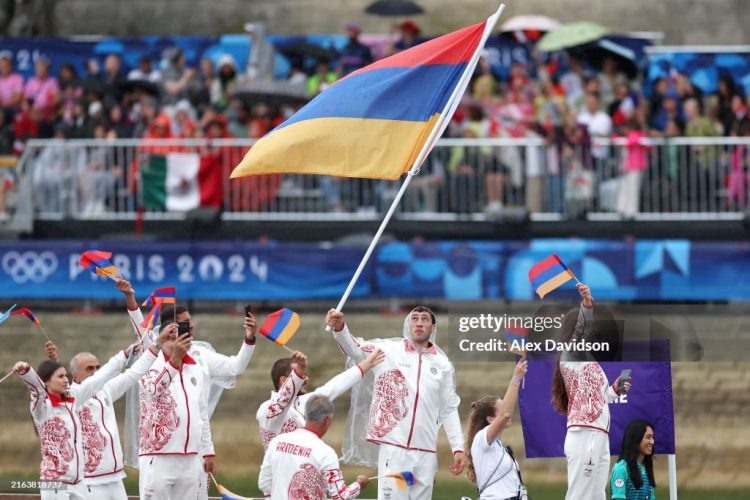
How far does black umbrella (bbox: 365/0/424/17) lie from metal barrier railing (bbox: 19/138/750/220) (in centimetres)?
371

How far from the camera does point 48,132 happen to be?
27.2 meters

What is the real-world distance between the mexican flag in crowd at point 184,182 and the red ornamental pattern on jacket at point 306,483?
45.4 feet

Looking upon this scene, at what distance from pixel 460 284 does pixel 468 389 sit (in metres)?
3.94

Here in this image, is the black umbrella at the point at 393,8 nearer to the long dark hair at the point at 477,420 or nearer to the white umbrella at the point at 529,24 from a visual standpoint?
the white umbrella at the point at 529,24

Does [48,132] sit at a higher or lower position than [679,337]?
higher

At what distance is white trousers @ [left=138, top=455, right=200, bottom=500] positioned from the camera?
14805mm

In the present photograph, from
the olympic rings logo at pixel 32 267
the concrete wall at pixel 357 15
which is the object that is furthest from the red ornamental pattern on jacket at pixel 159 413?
the concrete wall at pixel 357 15

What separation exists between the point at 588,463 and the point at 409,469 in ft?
4.96

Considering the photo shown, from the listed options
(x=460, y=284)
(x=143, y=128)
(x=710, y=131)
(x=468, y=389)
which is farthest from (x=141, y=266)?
(x=710, y=131)

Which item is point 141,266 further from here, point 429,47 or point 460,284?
point 429,47

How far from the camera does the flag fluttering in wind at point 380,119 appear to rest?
14.9 meters

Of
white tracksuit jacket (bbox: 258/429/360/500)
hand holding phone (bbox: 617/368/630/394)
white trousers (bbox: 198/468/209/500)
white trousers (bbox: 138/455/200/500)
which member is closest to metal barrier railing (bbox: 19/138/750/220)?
hand holding phone (bbox: 617/368/630/394)

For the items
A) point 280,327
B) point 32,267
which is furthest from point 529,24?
point 280,327

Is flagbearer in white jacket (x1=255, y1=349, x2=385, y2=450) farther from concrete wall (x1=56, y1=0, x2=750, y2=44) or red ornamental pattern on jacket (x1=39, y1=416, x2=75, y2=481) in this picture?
concrete wall (x1=56, y1=0, x2=750, y2=44)
